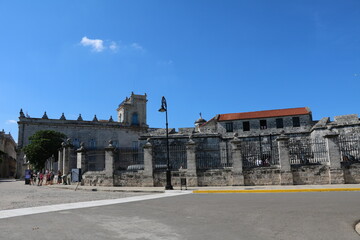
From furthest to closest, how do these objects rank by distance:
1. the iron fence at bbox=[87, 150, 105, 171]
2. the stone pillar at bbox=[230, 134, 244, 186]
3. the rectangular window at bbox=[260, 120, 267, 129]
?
the rectangular window at bbox=[260, 120, 267, 129] → the iron fence at bbox=[87, 150, 105, 171] → the stone pillar at bbox=[230, 134, 244, 186]

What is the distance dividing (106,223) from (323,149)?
15.3 meters

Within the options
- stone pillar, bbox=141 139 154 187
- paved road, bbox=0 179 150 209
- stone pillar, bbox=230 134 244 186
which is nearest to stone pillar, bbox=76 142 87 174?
stone pillar, bbox=141 139 154 187

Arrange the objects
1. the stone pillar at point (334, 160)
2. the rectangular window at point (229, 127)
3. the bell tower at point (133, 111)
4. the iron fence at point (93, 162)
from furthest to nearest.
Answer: the bell tower at point (133, 111)
the rectangular window at point (229, 127)
the iron fence at point (93, 162)
the stone pillar at point (334, 160)

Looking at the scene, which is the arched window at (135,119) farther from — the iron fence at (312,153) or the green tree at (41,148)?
the iron fence at (312,153)

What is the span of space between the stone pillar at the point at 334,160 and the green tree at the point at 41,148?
40440 millimetres

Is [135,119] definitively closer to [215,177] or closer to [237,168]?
[215,177]

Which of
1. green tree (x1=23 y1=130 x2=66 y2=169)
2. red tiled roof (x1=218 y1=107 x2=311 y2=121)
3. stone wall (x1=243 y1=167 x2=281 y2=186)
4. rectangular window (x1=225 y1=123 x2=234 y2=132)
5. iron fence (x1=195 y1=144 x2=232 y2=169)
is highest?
red tiled roof (x1=218 y1=107 x2=311 y2=121)

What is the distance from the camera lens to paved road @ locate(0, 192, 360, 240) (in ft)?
17.1

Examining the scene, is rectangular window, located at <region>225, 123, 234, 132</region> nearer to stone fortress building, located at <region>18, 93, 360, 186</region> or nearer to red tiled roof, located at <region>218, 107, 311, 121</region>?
red tiled roof, located at <region>218, 107, 311, 121</region>

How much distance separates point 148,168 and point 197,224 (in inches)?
507

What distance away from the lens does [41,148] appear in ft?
144

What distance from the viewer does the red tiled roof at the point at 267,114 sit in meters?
42.0

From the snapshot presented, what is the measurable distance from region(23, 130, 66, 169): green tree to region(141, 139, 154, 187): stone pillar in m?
31.2

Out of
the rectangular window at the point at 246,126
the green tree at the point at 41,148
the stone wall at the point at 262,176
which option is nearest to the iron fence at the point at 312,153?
the stone wall at the point at 262,176
